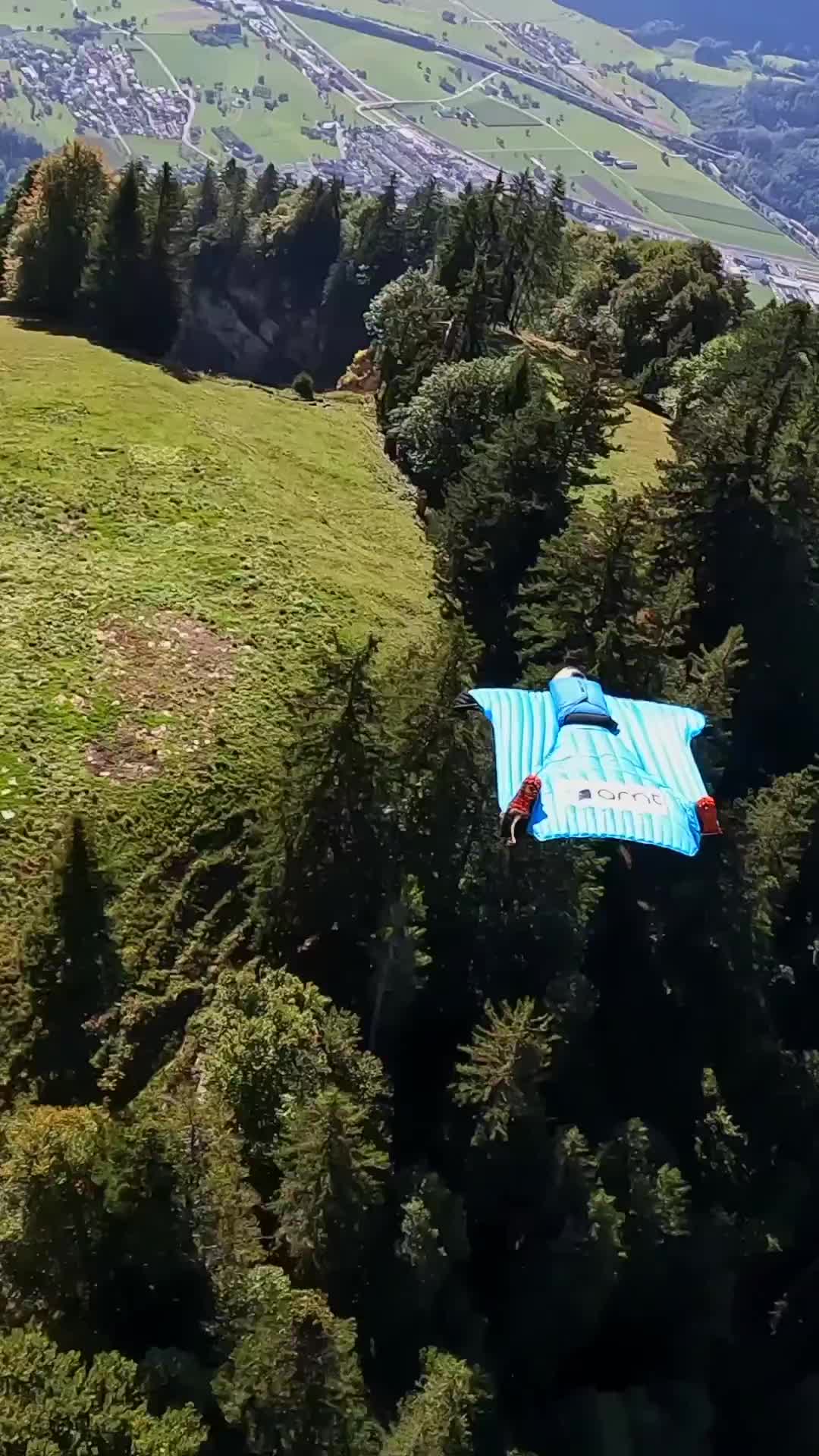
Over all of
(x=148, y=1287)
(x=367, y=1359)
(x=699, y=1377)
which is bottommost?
(x=699, y=1377)

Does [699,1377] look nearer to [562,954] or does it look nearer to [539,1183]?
[539,1183]

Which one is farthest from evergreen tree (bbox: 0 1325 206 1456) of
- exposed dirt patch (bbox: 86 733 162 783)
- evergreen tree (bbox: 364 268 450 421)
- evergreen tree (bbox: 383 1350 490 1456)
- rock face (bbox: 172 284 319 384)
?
rock face (bbox: 172 284 319 384)

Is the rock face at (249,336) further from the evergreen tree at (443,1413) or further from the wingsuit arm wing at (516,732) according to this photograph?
the evergreen tree at (443,1413)

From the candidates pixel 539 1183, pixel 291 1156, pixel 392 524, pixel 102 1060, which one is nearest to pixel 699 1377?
pixel 539 1183

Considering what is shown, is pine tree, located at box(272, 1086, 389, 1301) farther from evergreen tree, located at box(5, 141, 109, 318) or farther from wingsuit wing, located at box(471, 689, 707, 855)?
evergreen tree, located at box(5, 141, 109, 318)

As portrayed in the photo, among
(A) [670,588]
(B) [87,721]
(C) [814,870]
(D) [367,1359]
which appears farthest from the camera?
(C) [814,870]

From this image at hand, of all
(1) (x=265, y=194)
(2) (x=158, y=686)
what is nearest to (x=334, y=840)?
(2) (x=158, y=686)
